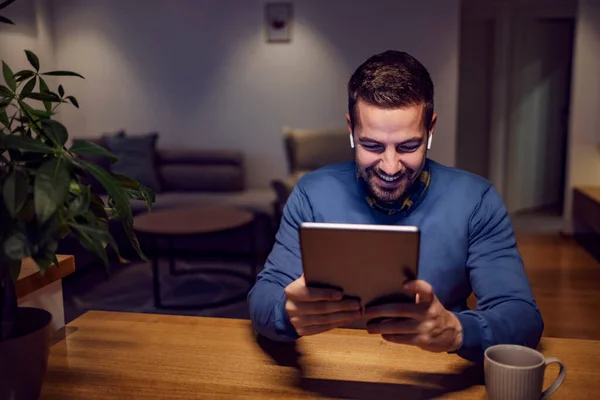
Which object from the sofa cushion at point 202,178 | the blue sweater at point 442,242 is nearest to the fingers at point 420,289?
the blue sweater at point 442,242

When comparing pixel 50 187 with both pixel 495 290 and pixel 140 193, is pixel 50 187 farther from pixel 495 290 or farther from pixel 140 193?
pixel 495 290

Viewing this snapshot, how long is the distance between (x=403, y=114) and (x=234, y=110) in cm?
453

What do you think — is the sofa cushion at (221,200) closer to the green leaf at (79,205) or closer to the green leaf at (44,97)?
the green leaf at (44,97)

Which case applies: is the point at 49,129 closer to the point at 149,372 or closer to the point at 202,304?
the point at 149,372

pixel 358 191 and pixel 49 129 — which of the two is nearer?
pixel 49 129

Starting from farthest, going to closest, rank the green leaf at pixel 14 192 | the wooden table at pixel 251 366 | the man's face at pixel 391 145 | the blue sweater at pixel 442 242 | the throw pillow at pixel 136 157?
the throw pillow at pixel 136 157, the man's face at pixel 391 145, the blue sweater at pixel 442 242, the wooden table at pixel 251 366, the green leaf at pixel 14 192

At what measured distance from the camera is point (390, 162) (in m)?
1.40

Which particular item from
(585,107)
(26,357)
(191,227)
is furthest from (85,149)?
(585,107)

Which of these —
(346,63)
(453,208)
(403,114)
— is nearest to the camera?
(403,114)

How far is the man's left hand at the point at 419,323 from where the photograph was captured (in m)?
1.02

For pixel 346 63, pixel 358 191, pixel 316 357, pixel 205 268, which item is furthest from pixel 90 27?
pixel 316 357

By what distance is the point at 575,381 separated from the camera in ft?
3.51

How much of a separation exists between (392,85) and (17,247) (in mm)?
885

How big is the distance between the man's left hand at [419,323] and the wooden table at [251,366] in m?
0.07
